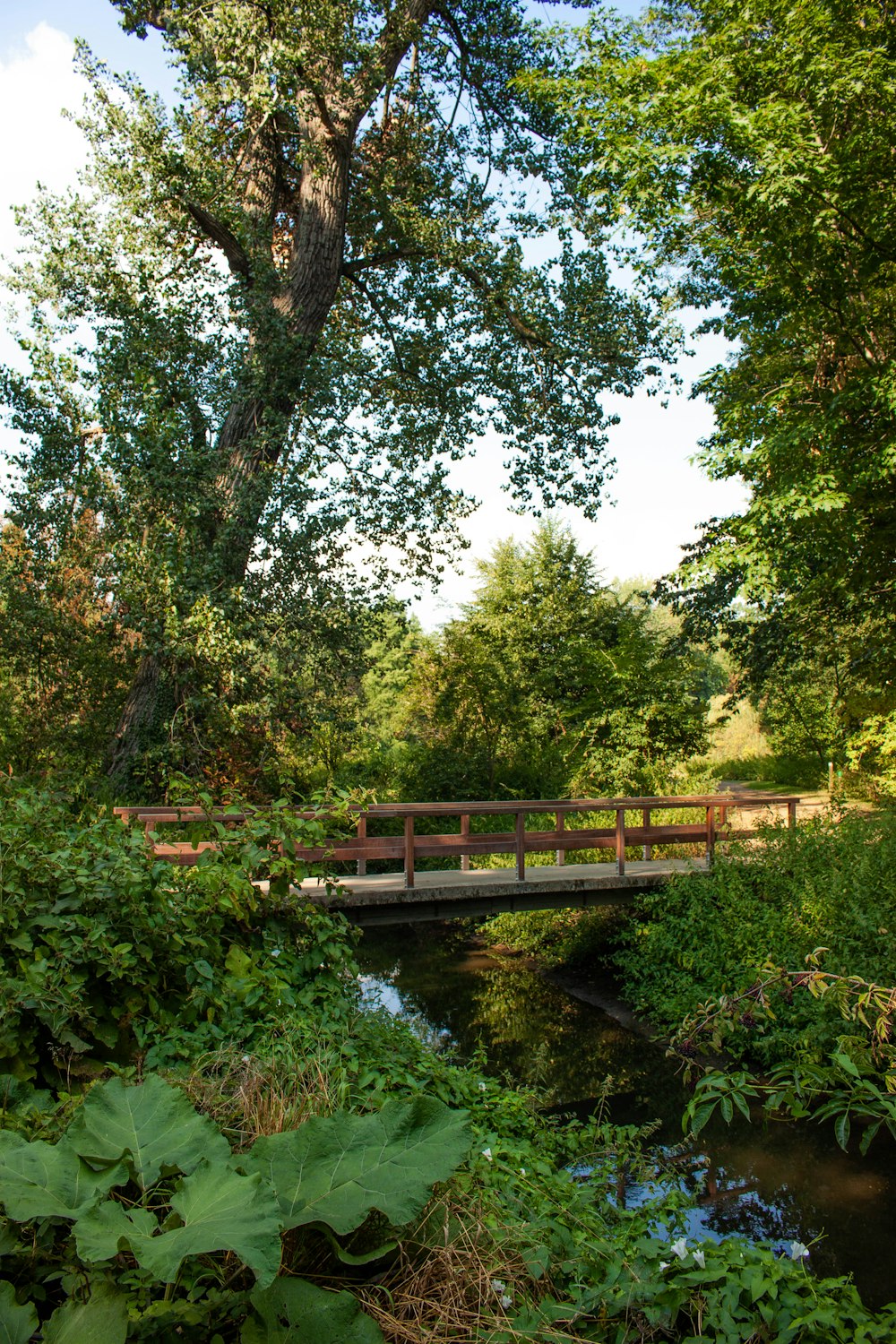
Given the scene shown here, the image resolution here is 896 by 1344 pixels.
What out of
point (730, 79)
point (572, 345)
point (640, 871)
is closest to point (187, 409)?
point (572, 345)

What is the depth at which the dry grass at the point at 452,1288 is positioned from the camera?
2.17m

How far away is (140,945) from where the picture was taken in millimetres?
4555

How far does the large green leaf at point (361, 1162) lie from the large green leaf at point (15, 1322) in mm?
499

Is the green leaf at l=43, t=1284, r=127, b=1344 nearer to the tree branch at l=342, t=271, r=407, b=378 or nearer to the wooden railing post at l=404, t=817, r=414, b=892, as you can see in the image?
the wooden railing post at l=404, t=817, r=414, b=892

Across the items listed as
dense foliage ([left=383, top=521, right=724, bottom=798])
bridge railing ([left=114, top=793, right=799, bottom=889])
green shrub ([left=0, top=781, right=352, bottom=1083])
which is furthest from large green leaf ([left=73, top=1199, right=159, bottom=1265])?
dense foliage ([left=383, top=521, right=724, bottom=798])

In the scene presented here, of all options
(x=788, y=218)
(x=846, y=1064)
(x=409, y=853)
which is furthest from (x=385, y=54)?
(x=846, y=1064)

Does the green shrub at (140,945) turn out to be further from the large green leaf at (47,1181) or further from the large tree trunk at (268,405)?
the large tree trunk at (268,405)

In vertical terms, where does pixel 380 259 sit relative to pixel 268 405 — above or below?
above

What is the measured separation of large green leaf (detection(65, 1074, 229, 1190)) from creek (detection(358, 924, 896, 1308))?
7.41 feet

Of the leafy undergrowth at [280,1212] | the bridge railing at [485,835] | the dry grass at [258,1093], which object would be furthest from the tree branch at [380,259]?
the dry grass at [258,1093]

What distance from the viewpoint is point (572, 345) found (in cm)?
1502

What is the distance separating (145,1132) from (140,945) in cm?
247

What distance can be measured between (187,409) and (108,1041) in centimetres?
1008

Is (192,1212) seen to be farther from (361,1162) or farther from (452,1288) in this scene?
(452,1288)
